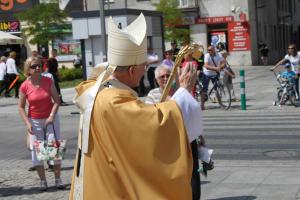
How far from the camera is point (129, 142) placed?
3633 mm

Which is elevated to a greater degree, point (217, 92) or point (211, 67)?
point (211, 67)

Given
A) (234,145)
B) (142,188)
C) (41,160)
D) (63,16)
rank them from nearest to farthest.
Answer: (142,188) < (41,160) < (234,145) < (63,16)

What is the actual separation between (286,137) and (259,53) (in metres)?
36.1

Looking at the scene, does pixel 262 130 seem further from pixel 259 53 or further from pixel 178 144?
pixel 259 53

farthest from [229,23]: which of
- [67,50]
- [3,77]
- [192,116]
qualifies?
[192,116]

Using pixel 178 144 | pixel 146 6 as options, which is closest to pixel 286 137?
pixel 178 144

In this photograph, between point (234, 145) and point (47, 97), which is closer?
point (47, 97)

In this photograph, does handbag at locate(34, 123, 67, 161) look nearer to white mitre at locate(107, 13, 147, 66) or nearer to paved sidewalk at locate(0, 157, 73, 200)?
paved sidewalk at locate(0, 157, 73, 200)

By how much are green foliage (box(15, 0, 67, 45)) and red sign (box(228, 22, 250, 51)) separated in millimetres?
11973

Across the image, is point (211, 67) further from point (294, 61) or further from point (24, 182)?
point (24, 182)

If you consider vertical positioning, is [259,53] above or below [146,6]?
below

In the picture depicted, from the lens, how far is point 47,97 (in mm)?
8875

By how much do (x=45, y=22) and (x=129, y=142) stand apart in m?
37.6

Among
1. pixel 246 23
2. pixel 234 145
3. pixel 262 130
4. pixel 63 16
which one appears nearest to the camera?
pixel 234 145
